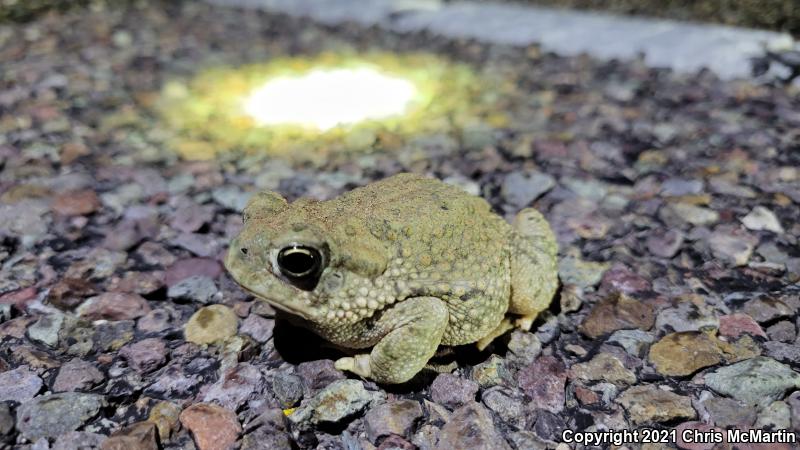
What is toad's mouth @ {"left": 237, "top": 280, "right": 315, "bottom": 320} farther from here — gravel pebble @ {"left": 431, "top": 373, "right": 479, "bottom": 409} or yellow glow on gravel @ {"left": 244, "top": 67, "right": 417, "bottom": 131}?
yellow glow on gravel @ {"left": 244, "top": 67, "right": 417, "bottom": 131}

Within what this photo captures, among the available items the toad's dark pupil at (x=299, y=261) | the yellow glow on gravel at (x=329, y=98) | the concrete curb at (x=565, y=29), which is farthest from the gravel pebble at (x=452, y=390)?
the concrete curb at (x=565, y=29)

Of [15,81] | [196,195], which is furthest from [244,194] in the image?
[15,81]

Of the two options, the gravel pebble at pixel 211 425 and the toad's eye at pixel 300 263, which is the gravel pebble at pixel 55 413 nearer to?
the gravel pebble at pixel 211 425

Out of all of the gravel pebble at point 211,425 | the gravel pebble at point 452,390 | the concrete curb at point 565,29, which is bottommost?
the gravel pebble at point 452,390

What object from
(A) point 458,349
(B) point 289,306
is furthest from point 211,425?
(A) point 458,349

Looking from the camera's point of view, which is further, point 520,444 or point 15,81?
point 15,81

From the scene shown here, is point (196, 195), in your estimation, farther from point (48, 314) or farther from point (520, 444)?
point (520, 444)

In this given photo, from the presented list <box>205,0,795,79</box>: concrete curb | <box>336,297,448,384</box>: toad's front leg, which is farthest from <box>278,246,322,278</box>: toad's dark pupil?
<box>205,0,795,79</box>: concrete curb

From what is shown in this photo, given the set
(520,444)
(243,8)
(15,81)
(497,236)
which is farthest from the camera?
(243,8)
